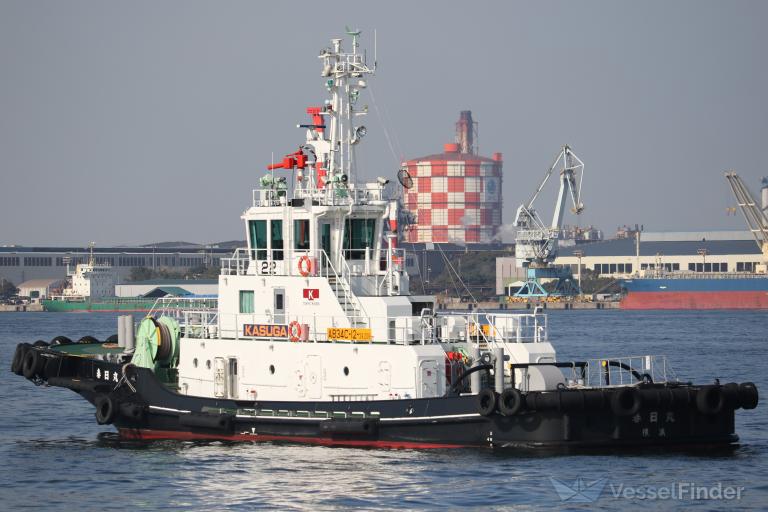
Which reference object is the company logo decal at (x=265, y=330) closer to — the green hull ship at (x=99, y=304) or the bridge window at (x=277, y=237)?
the bridge window at (x=277, y=237)

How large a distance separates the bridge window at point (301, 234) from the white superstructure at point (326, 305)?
2 cm

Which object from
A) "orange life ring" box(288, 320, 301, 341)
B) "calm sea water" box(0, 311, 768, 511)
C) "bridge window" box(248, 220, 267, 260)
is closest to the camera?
"calm sea water" box(0, 311, 768, 511)

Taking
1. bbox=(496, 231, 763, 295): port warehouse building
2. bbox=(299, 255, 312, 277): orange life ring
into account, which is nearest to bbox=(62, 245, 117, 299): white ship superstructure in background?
bbox=(496, 231, 763, 295): port warehouse building

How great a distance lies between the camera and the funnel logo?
68.1 feet

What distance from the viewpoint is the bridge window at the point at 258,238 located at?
1060 inches

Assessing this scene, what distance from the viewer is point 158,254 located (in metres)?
170

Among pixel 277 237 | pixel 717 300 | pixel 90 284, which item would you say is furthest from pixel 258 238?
pixel 90 284

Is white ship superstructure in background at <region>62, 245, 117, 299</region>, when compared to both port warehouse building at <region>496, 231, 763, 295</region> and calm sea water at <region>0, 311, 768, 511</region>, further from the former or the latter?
calm sea water at <region>0, 311, 768, 511</region>

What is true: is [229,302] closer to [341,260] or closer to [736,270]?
[341,260]

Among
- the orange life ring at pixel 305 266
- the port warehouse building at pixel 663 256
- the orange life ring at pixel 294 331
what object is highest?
the port warehouse building at pixel 663 256

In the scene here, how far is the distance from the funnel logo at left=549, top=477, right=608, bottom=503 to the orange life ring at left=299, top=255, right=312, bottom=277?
22.1 feet

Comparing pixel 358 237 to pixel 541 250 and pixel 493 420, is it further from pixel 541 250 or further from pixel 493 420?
pixel 541 250

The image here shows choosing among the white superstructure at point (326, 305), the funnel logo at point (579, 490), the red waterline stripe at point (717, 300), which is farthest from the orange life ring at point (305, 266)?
the red waterline stripe at point (717, 300)

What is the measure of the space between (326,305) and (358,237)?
1.81 meters
